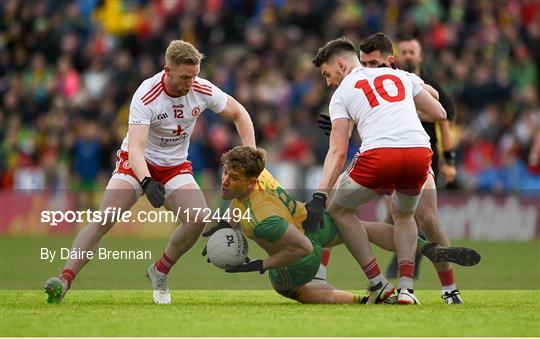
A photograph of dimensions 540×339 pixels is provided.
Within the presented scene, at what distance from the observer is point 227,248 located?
10.0 metres

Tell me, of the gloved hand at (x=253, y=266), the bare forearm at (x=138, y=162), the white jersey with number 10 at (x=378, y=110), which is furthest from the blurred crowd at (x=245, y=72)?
the bare forearm at (x=138, y=162)

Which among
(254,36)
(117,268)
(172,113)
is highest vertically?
(254,36)

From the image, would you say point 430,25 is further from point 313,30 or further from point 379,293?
point 379,293

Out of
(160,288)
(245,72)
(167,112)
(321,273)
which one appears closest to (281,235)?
(321,273)

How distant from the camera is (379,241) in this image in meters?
10.6

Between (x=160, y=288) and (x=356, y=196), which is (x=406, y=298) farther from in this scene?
(x=160, y=288)

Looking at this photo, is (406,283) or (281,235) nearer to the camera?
(281,235)

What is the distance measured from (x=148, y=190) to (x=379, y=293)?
209 cm

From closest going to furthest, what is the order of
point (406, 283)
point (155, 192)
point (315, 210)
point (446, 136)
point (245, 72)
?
point (155, 192)
point (315, 210)
point (406, 283)
point (446, 136)
point (245, 72)

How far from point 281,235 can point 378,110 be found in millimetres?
1266

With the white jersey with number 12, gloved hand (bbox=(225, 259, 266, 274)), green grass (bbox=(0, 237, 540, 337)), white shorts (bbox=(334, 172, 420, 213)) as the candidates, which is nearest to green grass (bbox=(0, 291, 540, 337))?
green grass (bbox=(0, 237, 540, 337))

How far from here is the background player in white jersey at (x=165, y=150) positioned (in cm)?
999

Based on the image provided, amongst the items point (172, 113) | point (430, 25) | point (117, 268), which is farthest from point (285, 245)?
point (430, 25)

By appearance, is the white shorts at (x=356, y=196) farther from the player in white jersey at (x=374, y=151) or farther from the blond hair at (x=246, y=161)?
the blond hair at (x=246, y=161)
